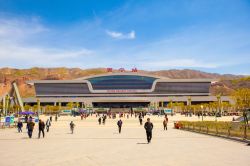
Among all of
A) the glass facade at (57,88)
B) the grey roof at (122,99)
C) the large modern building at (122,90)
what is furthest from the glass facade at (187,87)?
the glass facade at (57,88)

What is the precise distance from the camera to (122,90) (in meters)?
188

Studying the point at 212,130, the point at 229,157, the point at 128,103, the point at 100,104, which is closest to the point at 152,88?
the point at 128,103

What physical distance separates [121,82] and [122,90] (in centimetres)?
544

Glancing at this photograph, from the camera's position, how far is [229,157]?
1644 centimetres

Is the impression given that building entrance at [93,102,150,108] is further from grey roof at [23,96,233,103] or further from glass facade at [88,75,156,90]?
glass facade at [88,75,156,90]

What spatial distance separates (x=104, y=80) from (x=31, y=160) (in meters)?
178

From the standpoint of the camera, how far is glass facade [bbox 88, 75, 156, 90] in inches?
7530

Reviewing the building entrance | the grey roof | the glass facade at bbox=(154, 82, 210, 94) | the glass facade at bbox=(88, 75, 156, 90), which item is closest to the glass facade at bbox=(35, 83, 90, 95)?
the grey roof

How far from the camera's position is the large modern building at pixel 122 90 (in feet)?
604

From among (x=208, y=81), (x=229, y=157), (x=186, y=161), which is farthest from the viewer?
(x=208, y=81)

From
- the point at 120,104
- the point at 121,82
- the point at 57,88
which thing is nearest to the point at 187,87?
the point at 121,82

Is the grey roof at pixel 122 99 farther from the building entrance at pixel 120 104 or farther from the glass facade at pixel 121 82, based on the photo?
the glass facade at pixel 121 82

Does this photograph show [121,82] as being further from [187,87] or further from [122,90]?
[187,87]

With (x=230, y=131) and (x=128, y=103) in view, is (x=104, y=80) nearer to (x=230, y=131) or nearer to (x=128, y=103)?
(x=128, y=103)
